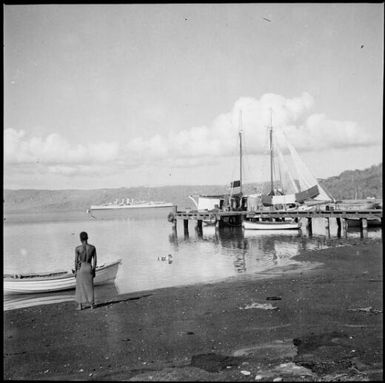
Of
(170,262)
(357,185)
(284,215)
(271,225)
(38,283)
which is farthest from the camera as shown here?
(357,185)

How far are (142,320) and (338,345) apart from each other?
15.0ft

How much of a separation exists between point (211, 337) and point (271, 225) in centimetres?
3847

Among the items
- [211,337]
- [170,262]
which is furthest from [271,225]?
[211,337]

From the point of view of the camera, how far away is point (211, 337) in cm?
805

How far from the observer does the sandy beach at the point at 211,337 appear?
639cm

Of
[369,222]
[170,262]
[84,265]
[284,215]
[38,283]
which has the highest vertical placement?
[84,265]

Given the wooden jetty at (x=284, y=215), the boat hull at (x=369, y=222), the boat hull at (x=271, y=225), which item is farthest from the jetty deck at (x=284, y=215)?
Result: the boat hull at (x=271, y=225)

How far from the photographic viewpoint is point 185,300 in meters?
11.9

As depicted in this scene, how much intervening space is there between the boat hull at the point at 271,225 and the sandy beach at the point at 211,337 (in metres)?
32.2

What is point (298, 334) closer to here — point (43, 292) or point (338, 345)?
point (338, 345)

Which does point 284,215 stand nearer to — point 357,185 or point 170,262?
point 170,262

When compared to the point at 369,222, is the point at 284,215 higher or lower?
higher

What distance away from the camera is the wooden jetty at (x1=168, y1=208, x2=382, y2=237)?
128ft

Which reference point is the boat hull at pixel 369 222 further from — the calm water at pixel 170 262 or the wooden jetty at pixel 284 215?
the calm water at pixel 170 262
